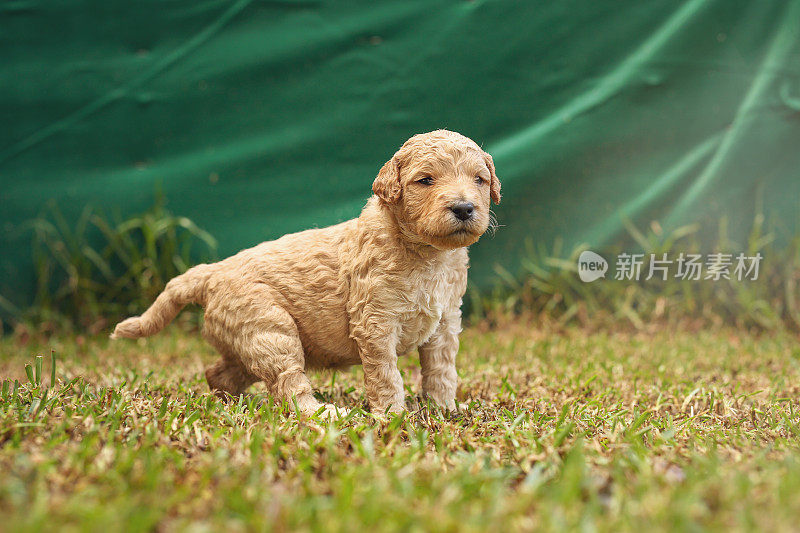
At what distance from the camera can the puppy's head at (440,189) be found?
2.00 metres

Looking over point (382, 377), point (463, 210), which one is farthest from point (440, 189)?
point (382, 377)

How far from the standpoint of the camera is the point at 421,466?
5.30 ft

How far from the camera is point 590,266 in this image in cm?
442

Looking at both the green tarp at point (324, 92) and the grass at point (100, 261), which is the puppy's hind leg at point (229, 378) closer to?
the green tarp at point (324, 92)

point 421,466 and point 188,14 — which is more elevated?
point 188,14

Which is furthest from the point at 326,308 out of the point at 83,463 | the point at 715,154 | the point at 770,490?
the point at 715,154

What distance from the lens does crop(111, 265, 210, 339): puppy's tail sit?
2451mm

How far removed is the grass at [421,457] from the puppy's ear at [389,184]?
0.76 metres

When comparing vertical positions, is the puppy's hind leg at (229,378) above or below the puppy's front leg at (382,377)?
below

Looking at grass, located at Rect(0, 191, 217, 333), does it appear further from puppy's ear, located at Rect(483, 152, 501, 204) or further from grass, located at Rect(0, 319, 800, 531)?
puppy's ear, located at Rect(483, 152, 501, 204)

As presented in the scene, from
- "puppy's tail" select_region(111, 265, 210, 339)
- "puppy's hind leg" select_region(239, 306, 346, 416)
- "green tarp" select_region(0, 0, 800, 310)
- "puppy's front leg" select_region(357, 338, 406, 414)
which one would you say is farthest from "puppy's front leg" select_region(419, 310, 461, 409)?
"green tarp" select_region(0, 0, 800, 310)

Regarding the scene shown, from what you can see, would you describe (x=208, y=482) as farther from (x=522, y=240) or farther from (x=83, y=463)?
(x=522, y=240)

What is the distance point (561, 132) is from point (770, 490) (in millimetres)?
3210

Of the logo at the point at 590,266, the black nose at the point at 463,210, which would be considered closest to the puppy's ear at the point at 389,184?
the black nose at the point at 463,210
